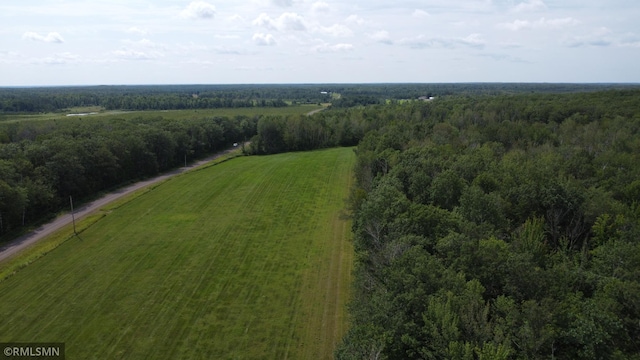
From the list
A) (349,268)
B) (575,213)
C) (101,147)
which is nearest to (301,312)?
(349,268)

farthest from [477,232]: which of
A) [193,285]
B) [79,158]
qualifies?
[79,158]

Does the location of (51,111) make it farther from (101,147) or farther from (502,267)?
(502,267)

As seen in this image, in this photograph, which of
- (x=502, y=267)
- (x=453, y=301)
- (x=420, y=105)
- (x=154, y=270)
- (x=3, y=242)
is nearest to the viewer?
(x=453, y=301)

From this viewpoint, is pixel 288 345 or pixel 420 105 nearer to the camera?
pixel 288 345

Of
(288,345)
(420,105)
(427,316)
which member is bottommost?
(288,345)

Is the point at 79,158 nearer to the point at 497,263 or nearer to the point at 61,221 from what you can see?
the point at 61,221
